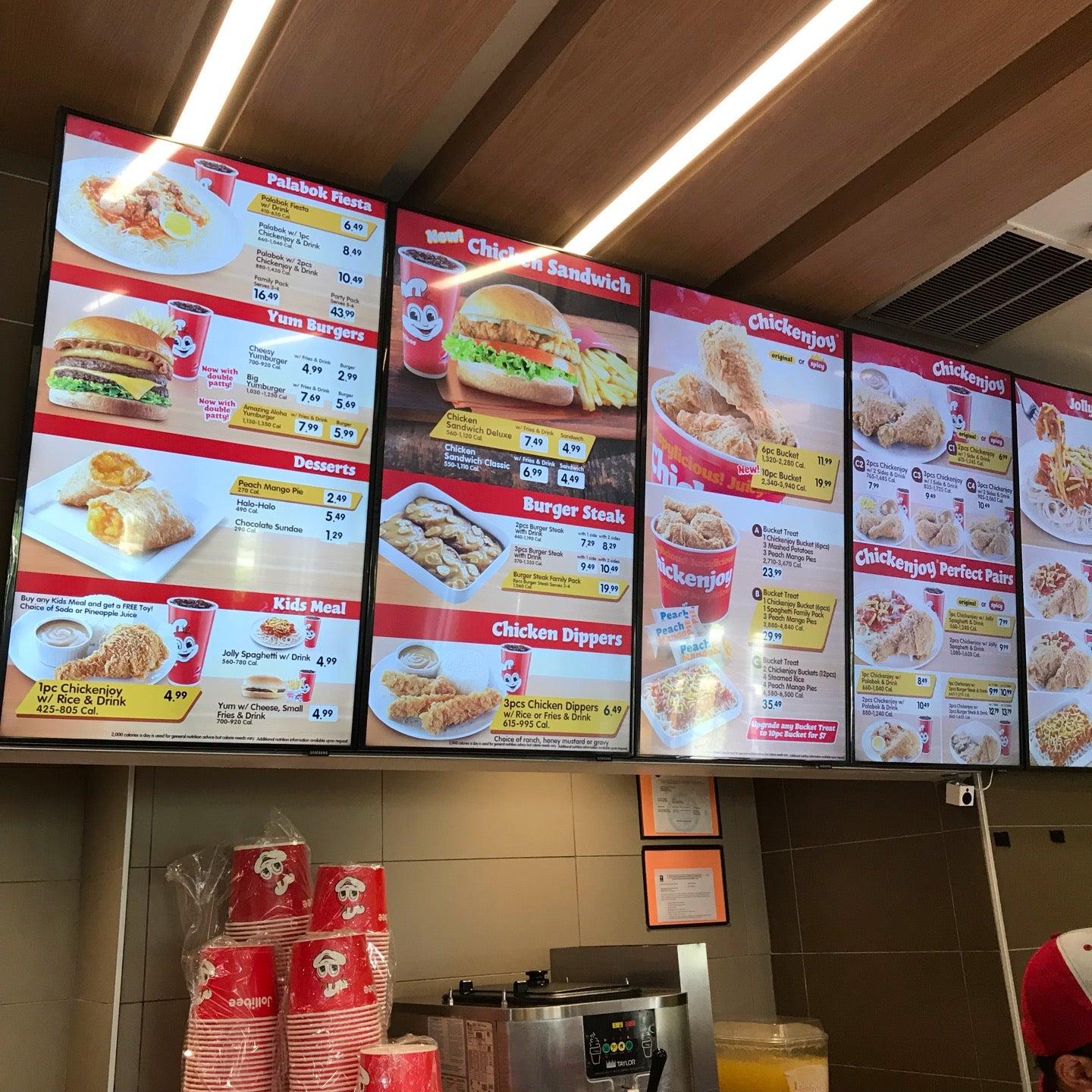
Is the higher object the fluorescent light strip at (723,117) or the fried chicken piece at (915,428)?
the fluorescent light strip at (723,117)

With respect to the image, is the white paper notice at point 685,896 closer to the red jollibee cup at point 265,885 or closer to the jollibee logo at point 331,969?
the red jollibee cup at point 265,885

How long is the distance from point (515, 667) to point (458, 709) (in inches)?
8.0

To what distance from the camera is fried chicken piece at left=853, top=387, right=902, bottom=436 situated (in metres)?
3.74

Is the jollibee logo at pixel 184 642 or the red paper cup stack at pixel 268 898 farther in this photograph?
the red paper cup stack at pixel 268 898

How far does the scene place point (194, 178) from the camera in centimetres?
272

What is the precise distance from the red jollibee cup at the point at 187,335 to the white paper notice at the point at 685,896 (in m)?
2.47

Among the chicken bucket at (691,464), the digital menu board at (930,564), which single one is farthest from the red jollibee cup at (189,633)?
the digital menu board at (930,564)

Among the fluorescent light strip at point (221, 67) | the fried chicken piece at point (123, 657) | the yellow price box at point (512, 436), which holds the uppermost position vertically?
the fluorescent light strip at point (221, 67)

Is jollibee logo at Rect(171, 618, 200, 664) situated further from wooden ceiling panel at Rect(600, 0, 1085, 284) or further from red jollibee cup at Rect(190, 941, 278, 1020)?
wooden ceiling panel at Rect(600, 0, 1085, 284)

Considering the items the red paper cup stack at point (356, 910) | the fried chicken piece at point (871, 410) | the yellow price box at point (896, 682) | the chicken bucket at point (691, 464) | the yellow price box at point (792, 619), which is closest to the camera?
the red paper cup stack at point (356, 910)

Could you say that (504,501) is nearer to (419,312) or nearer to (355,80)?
(419,312)

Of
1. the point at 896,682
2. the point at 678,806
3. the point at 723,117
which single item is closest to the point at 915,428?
the point at 896,682

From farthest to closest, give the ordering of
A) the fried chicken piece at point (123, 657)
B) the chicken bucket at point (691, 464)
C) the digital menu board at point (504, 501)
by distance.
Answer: the chicken bucket at point (691, 464)
the digital menu board at point (504, 501)
the fried chicken piece at point (123, 657)

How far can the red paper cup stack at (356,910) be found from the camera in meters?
2.76
